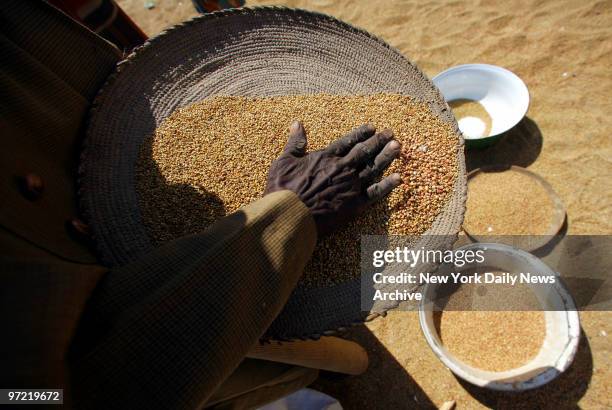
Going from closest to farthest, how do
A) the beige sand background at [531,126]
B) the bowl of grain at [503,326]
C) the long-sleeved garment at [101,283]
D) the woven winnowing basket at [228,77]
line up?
the long-sleeved garment at [101,283] → the woven winnowing basket at [228,77] → the bowl of grain at [503,326] → the beige sand background at [531,126]

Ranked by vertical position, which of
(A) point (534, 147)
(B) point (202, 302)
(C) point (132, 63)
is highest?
(C) point (132, 63)

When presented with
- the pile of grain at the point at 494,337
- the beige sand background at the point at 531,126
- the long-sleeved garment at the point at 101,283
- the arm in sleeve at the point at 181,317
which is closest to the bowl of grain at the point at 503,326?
the pile of grain at the point at 494,337

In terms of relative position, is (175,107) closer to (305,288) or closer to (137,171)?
(137,171)

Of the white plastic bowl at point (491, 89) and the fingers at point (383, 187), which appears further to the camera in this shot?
the white plastic bowl at point (491, 89)

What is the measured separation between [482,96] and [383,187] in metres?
1.64

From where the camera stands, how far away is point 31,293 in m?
0.63

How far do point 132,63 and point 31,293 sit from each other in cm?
96

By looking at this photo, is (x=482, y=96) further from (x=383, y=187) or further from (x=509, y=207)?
(x=383, y=187)

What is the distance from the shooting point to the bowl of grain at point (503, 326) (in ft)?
5.28

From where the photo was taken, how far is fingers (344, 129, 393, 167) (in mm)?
1219

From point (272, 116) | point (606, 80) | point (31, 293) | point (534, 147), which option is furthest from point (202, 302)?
point (606, 80)

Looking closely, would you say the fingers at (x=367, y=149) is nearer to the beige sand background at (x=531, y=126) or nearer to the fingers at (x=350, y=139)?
the fingers at (x=350, y=139)

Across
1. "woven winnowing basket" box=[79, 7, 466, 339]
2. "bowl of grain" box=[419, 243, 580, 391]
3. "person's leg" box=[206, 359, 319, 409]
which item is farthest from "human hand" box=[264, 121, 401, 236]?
"bowl of grain" box=[419, 243, 580, 391]

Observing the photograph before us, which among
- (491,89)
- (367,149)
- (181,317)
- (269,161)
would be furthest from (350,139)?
(491,89)
